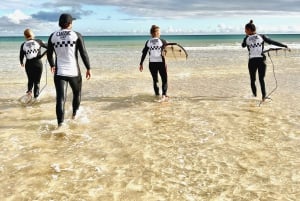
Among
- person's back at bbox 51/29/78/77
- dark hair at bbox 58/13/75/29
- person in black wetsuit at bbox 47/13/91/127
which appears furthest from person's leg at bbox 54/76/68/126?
dark hair at bbox 58/13/75/29

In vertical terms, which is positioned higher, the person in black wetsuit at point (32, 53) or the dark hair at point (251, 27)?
the dark hair at point (251, 27)

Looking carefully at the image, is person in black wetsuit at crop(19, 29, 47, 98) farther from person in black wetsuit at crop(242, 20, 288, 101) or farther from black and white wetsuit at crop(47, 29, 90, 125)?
person in black wetsuit at crop(242, 20, 288, 101)

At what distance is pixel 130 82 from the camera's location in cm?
1520

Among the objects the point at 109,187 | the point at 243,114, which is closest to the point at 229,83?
the point at 243,114

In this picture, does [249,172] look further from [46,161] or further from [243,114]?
[243,114]

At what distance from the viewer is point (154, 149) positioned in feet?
20.8

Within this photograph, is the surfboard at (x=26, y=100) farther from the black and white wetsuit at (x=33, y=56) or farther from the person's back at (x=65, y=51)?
the person's back at (x=65, y=51)

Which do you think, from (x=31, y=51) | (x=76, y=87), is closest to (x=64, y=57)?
(x=76, y=87)

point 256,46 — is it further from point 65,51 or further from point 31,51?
point 31,51

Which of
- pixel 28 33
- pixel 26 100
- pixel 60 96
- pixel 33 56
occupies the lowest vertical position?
pixel 26 100

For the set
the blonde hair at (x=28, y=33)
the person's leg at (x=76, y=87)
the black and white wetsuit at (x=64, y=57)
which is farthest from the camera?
the blonde hair at (x=28, y=33)

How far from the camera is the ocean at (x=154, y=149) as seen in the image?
4715mm

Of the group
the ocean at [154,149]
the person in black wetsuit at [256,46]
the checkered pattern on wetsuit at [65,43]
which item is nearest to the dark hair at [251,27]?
the person in black wetsuit at [256,46]

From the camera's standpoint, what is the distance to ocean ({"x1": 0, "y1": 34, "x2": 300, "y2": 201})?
15.5 ft
